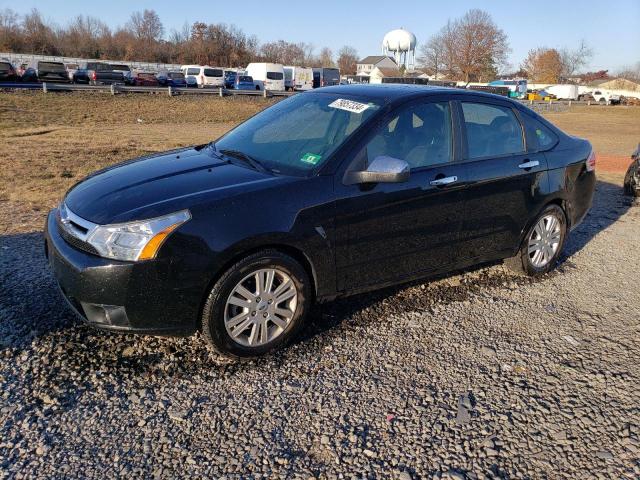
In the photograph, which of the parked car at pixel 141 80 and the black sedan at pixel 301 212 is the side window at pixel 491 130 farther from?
the parked car at pixel 141 80

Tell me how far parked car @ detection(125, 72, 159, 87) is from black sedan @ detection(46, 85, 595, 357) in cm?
3768

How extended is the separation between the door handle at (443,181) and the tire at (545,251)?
121cm

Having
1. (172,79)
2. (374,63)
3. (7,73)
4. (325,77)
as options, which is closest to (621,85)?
(374,63)

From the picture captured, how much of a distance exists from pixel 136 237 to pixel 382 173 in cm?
161

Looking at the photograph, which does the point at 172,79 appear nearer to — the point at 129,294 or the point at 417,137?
the point at 417,137

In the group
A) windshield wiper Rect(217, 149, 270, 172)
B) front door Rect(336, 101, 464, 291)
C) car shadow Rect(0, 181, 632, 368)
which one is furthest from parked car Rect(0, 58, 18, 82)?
front door Rect(336, 101, 464, 291)

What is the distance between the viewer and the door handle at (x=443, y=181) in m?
3.96

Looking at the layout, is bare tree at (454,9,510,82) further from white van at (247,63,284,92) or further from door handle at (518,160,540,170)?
door handle at (518,160,540,170)

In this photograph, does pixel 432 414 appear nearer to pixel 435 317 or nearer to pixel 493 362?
pixel 493 362

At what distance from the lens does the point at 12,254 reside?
4914mm

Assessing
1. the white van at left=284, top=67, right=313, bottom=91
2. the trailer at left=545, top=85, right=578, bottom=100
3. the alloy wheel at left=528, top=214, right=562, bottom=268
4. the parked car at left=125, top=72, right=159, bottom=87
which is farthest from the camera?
the trailer at left=545, top=85, right=578, bottom=100

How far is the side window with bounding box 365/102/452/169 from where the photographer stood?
3.78m

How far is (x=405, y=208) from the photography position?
12.5 ft

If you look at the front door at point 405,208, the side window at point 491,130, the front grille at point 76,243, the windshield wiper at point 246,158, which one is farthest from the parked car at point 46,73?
the front door at point 405,208
